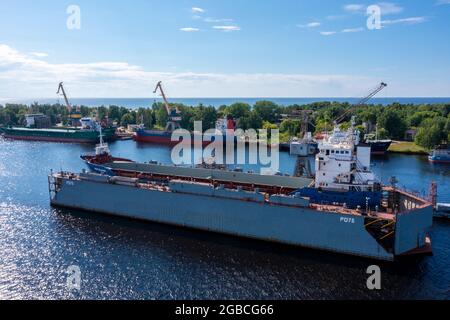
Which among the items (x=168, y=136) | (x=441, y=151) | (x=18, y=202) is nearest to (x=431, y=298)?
(x=18, y=202)

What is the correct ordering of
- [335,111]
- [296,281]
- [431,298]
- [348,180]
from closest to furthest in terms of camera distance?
[431,298] < [296,281] < [348,180] < [335,111]

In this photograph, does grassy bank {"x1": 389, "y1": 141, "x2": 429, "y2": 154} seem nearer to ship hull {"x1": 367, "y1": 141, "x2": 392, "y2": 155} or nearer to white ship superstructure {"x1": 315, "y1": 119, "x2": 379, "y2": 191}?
ship hull {"x1": 367, "y1": 141, "x2": 392, "y2": 155}

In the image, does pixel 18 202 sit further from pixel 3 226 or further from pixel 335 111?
pixel 335 111

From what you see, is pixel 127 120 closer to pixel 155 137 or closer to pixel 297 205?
pixel 155 137

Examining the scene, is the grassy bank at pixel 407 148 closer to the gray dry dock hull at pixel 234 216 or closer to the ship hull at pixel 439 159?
the ship hull at pixel 439 159

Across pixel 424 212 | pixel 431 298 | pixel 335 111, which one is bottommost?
pixel 431 298

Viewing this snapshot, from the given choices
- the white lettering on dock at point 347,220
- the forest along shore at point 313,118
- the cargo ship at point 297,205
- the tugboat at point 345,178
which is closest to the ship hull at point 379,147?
the forest along shore at point 313,118
